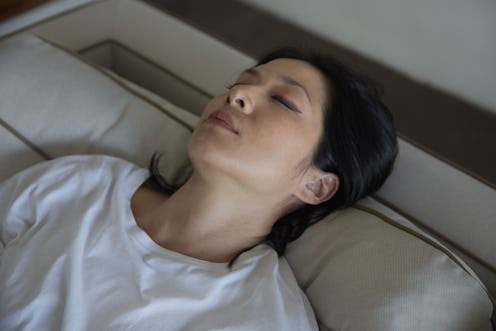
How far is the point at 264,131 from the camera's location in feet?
3.01

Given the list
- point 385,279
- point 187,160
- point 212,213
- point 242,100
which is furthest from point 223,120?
point 385,279

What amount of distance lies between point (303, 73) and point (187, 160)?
1.22ft

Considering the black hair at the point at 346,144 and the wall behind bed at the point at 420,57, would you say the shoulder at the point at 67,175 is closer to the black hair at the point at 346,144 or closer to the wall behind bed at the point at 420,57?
the black hair at the point at 346,144

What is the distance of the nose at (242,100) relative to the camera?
94 cm

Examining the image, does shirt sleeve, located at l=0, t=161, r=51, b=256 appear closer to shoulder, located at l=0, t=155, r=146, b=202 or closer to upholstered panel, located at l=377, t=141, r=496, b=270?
shoulder, located at l=0, t=155, r=146, b=202

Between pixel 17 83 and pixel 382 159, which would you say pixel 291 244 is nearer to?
pixel 382 159

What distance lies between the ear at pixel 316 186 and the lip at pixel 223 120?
181 millimetres

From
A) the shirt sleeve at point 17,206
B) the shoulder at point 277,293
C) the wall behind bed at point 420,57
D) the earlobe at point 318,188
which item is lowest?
the shirt sleeve at point 17,206

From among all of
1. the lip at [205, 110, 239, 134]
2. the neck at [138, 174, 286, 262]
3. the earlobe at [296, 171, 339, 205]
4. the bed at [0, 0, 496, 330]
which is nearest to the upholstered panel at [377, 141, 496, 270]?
the bed at [0, 0, 496, 330]

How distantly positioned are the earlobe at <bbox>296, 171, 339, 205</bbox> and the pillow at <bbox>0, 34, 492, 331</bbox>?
51 mm

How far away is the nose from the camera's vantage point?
3.08 feet

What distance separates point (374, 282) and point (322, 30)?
945mm

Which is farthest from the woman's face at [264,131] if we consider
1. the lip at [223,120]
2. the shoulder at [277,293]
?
the shoulder at [277,293]

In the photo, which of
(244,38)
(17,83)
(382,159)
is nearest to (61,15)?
(17,83)
